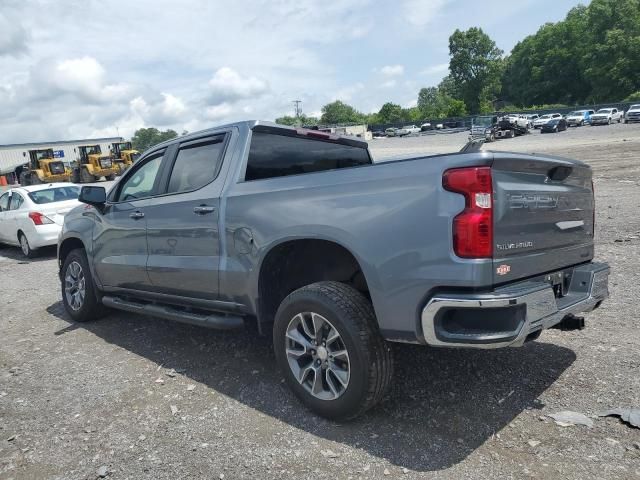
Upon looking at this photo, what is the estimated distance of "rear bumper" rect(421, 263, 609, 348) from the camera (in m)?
2.60

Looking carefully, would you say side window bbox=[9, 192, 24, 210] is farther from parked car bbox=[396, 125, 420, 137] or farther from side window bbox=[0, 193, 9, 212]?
parked car bbox=[396, 125, 420, 137]

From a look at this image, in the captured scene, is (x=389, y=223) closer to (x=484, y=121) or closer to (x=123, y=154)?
(x=123, y=154)

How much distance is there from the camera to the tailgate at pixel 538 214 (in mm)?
2732

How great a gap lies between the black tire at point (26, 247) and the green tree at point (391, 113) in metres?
108

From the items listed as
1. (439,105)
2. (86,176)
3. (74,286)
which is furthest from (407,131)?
(74,286)

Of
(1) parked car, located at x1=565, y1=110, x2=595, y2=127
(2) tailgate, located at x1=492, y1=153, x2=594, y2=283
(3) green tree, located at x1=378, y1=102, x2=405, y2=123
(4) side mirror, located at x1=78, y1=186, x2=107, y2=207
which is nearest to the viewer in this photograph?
(2) tailgate, located at x1=492, y1=153, x2=594, y2=283

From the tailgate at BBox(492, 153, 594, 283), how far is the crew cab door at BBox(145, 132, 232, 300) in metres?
2.09

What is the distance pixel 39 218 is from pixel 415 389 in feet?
30.6

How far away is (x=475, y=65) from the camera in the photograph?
342 feet

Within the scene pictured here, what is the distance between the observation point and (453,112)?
91.0 meters

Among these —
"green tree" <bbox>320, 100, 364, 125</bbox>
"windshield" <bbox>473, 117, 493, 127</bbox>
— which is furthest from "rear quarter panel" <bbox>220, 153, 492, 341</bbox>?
"green tree" <bbox>320, 100, 364, 125</bbox>

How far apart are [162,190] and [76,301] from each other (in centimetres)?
211

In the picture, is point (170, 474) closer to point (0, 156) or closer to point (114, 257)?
point (114, 257)

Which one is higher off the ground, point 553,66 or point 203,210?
point 553,66
